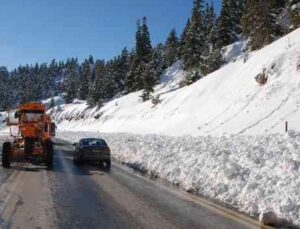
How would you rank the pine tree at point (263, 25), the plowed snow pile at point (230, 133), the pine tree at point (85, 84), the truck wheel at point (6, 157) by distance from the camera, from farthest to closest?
the pine tree at point (85, 84) → the pine tree at point (263, 25) → the truck wheel at point (6, 157) → the plowed snow pile at point (230, 133)

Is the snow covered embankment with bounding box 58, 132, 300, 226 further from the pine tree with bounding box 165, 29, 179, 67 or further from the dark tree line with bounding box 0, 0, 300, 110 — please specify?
the pine tree with bounding box 165, 29, 179, 67

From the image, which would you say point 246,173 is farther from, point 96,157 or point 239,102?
point 239,102

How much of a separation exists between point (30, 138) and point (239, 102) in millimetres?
24354

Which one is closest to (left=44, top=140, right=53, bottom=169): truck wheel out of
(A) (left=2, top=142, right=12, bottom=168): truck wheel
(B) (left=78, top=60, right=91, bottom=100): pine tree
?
(A) (left=2, top=142, right=12, bottom=168): truck wheel

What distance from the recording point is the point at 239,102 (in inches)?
1778

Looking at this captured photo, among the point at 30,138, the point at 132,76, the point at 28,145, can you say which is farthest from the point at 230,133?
the point at 132,76

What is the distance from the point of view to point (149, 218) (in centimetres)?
1083

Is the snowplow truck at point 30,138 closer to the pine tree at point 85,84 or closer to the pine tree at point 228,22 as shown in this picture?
the pine tree at point 228,22

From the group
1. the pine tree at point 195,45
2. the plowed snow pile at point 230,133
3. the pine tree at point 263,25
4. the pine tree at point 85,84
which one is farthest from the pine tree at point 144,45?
the pine tree at point 85,84

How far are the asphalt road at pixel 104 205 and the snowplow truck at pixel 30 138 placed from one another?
4795 millimetres

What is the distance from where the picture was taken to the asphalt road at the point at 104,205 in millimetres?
10320

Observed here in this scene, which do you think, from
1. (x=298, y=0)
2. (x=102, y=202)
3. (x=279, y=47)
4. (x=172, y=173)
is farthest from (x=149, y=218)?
(x=298, y=0)

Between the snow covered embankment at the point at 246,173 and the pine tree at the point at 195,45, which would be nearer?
the snow covered embankment at the point at 246,173

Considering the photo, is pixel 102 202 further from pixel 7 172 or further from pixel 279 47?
pixel 279 47
